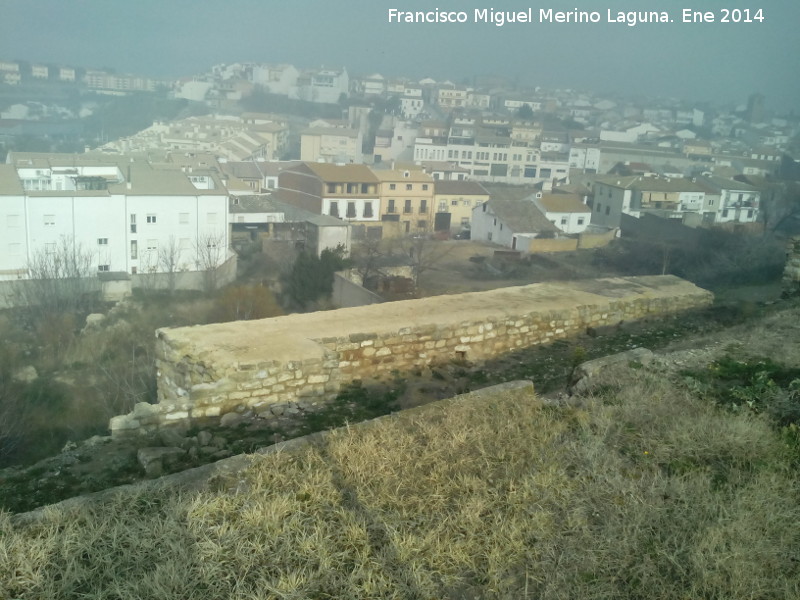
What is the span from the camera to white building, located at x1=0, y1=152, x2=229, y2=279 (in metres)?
21.3

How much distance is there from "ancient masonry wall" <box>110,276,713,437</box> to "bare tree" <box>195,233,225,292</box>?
17346 mm

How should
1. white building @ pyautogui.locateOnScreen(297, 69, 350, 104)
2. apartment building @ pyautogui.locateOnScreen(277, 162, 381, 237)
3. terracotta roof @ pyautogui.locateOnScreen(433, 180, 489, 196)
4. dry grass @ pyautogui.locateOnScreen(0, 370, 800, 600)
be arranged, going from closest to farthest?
1. dry grass @ pyautogui.locateOnScreen(0, 370, 800, 600)
2. apartment building @ pyautogui.locateOnScreen(277, 162, 381, 237)
3. terracotta roof @ pyautogui.locateOnScreen(433, 180, 489, 196)
4. white building @ pyautogui.locateOnScreen(297, 69, 350, 104)

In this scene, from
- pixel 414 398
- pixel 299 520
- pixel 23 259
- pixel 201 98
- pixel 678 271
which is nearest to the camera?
pixel 299 520

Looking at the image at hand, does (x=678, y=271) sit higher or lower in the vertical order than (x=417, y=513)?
lower

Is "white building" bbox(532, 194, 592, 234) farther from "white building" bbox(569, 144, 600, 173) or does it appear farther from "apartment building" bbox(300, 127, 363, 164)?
"white building" bbox(569, 144, 600, 173)

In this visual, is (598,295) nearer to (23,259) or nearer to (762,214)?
(23,259)

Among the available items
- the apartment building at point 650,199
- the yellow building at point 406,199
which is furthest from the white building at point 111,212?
the apartment building at point 650,199

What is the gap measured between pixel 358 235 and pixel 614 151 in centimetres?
3126

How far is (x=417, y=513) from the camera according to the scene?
10.5 ft

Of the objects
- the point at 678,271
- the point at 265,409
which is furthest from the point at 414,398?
the point at 678,271

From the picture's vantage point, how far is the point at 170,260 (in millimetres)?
23609

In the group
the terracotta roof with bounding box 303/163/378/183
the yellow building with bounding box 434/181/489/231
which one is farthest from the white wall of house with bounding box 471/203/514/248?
the terracotta roof with bounding box 303/163/378/183

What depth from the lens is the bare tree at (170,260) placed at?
23484 mm

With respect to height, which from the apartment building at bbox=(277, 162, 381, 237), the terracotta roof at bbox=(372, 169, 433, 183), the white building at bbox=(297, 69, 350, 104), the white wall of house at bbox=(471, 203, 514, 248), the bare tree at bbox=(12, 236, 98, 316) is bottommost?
the bare tree at bbox=(12, 236, 98, 316)
